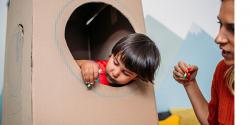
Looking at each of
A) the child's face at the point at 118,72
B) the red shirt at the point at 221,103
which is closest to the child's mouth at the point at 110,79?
the child's face at the point at 118,72

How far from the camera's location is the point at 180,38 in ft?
4.50

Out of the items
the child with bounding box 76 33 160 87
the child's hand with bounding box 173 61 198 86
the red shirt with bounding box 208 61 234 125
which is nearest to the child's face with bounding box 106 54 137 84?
the child with bounding box 76 33 160 87

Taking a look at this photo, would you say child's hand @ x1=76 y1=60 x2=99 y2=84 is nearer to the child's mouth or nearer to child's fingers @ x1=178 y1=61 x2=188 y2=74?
the child's mouth

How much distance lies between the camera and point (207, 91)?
139 cm

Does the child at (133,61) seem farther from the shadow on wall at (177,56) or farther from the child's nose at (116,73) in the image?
the shadow on wall at (177,56)

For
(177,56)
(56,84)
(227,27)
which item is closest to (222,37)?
(227,27)

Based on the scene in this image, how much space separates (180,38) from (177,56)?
89 millimetres

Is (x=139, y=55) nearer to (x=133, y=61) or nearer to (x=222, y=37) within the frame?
(x=133, y=61)

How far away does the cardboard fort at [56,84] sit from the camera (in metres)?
0.57

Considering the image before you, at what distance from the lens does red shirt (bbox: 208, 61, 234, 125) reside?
2.41ft

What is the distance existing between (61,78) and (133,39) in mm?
220

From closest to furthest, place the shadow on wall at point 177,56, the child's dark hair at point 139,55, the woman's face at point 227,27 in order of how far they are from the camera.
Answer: the woman's face at point 227,27 → the child's dark hair at point 139,55 → the shadow on wall at point 177,56

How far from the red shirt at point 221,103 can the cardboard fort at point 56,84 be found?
7.9 inches
